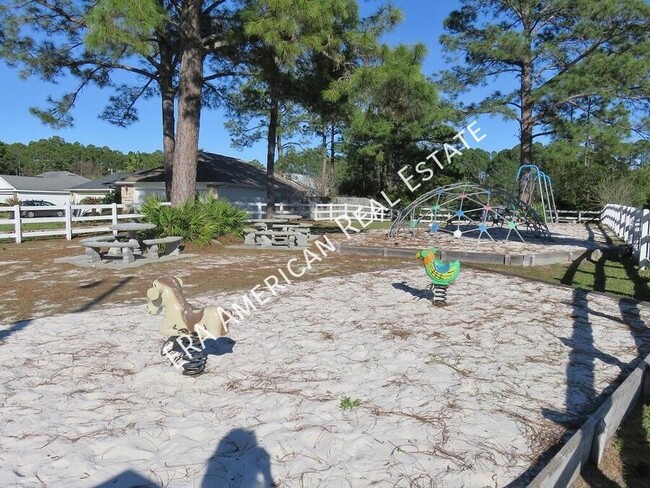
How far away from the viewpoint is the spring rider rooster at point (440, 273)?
5.93m

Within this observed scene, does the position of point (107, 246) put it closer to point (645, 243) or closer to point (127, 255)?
point (127, 255)

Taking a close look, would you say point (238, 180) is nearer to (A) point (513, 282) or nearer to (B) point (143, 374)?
(A) point (513, 282)

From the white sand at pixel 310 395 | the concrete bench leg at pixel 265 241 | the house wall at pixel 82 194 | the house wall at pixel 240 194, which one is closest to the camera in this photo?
the white sand at pixel 310 395

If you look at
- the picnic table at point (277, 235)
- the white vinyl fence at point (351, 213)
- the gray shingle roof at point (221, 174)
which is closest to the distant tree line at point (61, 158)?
the gray shingle roof at point (221, 174)

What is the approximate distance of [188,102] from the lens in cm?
1322

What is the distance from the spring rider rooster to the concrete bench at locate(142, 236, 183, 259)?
6537 millimetres

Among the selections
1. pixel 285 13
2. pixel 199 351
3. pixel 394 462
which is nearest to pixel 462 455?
pixel 394 462

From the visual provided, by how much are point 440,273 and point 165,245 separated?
7480 millimetres

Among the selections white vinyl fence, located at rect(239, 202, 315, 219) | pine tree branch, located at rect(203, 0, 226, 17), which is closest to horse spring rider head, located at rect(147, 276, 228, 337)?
pine tree branch, located at rect(203, 0, 226, 17)

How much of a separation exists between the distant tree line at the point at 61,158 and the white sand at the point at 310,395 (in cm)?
7728

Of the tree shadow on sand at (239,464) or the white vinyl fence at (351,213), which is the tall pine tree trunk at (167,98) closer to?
the white vinyl fence at (351,213)

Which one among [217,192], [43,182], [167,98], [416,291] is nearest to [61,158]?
[43,182]

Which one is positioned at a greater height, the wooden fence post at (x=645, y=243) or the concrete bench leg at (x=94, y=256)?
the wooden fence post at (x=645, y=243)

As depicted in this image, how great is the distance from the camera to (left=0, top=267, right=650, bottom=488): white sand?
2557 mm
